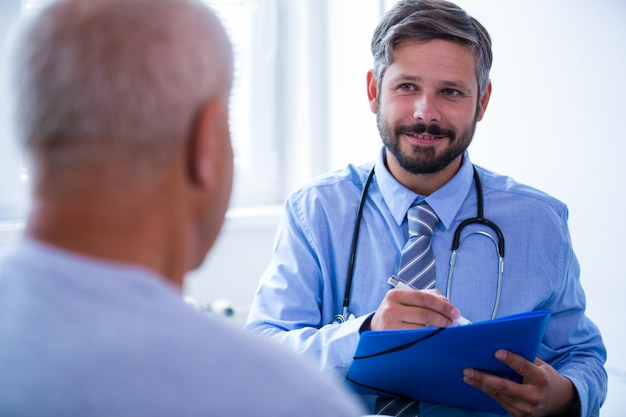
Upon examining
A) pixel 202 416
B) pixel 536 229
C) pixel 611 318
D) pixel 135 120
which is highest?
pixel 135 120

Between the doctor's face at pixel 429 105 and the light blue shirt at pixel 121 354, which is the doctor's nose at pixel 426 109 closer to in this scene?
the doctor's face at pixel 429 105

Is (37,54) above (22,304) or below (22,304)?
above

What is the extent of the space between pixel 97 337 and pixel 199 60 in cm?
27

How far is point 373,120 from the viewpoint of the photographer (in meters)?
2.62

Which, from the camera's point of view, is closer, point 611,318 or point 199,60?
point 199,60

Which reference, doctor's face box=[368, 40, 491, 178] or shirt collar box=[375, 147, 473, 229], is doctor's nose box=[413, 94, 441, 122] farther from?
shirt collar box=[375, 147, 473, 229]

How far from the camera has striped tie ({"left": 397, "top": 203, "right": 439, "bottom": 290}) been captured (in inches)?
61.4

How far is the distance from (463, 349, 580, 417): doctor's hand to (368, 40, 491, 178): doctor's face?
52 centimetres

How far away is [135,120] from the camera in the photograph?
2.06 ft

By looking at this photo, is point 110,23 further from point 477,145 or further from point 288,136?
point 288,136

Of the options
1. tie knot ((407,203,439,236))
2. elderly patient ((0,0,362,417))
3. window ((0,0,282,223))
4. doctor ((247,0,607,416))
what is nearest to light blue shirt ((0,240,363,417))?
elderly patient ((0,0,362,417))

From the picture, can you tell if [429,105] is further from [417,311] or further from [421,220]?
[417,311]

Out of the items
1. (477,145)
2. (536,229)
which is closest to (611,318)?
(536,229)

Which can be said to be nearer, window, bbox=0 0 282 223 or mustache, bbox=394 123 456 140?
mustache, bbox=394 123 456 140
